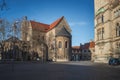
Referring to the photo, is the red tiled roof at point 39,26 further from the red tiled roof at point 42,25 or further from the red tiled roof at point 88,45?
the red tiled roof at point 88,45

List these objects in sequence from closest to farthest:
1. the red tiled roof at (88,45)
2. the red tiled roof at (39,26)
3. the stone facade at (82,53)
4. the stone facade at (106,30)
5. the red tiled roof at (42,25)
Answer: the stone facade at (106,30) < the red tiled roof at (42,25) < the red tiled roof at (39,26) < the red tiled roof at (88,45) < the stone facade at (82,53)

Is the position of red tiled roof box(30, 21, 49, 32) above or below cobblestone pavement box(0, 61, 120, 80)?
above

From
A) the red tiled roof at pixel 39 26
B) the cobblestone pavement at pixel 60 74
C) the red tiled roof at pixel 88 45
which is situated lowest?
the cobblestone pavement at pixel 60 74

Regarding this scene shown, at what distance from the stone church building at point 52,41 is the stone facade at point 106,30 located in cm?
2624

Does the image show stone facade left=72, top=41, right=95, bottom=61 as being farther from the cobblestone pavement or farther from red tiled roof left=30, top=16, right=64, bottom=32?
the cobblestone pavement

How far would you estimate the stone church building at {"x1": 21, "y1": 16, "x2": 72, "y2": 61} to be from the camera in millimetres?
75938

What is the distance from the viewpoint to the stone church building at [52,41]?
7594 centimetres

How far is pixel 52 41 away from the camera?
3113 inches

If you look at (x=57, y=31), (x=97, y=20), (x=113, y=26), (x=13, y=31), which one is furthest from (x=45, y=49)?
(x=113, y=26)

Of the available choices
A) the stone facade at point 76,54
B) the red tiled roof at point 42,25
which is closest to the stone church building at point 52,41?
the red tiled roof at point 42,25

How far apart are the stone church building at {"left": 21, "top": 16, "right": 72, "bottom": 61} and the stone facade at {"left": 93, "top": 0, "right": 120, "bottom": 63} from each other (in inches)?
1033

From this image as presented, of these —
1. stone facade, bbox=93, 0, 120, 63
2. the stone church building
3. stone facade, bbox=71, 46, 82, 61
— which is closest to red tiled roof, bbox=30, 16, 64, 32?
the stone church building

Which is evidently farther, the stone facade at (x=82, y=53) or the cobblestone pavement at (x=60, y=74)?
the stone facade at (x=82, y=53)

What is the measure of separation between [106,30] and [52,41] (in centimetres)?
3680
